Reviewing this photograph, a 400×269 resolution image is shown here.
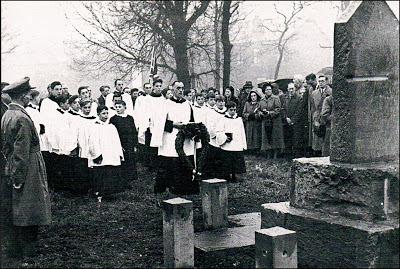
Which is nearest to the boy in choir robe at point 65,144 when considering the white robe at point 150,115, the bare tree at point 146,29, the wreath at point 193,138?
the white robe at point 150,115

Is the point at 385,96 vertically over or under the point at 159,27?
under

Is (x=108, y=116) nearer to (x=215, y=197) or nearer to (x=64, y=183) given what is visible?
(x=64, y=183)

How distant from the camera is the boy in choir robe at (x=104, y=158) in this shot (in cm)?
949

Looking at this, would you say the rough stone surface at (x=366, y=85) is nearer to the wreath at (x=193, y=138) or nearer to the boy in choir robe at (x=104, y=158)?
the wreath at (x=193, y=138)

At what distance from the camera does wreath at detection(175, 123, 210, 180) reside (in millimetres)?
9664

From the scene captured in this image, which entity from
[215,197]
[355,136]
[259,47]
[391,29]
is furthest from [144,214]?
[259,47]

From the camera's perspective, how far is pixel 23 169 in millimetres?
6020

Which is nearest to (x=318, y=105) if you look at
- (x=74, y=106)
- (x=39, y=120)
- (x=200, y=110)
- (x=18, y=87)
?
(x=200, y=110)

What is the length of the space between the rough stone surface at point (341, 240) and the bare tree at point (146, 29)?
1356cm

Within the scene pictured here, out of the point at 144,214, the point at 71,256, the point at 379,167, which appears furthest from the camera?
the point at 144,214

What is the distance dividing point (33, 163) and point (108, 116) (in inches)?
161

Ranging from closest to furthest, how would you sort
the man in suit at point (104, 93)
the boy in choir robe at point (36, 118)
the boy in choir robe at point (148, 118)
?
the boy in choir robe at point (36, 118), the boy in choir robe at point (148, 118), the man in suit at point (104, 93)

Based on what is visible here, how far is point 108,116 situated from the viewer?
33.5 ft

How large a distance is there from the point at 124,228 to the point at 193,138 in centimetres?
282
